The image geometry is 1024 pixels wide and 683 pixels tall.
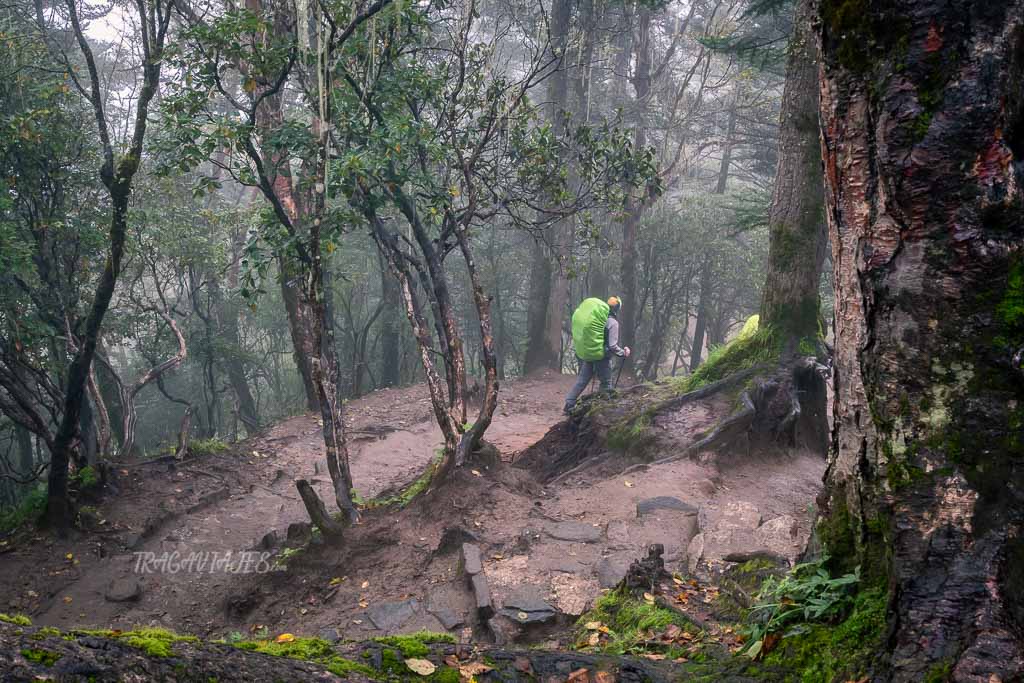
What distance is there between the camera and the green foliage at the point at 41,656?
5.57ft

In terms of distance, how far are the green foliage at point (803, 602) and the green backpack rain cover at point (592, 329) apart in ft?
27.5

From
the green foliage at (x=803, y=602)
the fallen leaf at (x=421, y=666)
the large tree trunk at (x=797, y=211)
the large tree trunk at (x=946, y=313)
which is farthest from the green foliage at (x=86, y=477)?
the large tree trunk at (x=946, y=313)

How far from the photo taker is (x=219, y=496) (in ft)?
31.4

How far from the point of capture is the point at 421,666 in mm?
2334

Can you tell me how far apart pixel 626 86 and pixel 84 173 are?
17.5m

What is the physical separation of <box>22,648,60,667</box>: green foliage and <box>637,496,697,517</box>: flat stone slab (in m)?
5.77

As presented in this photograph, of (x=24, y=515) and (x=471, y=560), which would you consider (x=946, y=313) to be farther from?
(x=24, y=515)

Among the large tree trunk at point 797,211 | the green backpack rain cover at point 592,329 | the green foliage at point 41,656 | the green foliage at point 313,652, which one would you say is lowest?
the green foliage at point 313,652

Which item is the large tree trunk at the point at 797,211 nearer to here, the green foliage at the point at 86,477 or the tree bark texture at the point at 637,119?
the green foliage at the point at 86,477

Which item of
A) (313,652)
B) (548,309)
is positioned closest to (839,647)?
(313,652)

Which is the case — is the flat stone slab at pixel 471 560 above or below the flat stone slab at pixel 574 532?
below

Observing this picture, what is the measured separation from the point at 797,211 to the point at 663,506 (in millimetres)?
3798

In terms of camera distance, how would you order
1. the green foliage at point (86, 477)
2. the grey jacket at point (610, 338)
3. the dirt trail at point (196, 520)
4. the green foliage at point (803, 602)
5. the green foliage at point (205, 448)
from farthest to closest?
the grey jacket at point (610, 338)
the green foliage at point (205, 448)
the green foliage at point (86, 477)
the dirt trail at point (196, 520)
the green foliage at point (803, 602)

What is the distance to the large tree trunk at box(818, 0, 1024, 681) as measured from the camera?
2113 millimetres
